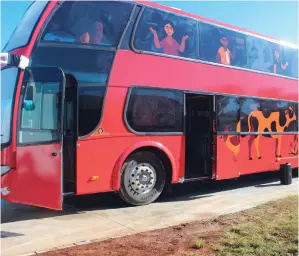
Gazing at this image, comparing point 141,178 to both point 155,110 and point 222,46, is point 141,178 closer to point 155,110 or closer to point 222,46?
point 155,110

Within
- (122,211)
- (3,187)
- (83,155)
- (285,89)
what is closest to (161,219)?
(122,211)

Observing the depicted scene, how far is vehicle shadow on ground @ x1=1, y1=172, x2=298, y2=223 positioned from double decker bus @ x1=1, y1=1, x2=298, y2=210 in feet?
1.61

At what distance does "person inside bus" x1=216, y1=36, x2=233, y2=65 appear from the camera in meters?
8.59

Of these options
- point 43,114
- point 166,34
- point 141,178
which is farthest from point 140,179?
point 166,34

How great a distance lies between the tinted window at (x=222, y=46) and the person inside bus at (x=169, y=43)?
2.19ft

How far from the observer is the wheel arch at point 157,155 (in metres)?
6.80

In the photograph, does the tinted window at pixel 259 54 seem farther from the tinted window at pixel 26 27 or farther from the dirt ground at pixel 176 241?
the tinted window at pixel 26 27

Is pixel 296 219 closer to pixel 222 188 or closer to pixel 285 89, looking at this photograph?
pixel 222 188

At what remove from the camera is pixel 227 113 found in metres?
8.66

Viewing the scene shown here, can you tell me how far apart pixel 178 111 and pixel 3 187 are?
3.71 metres

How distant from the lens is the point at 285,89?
1046 centimetres

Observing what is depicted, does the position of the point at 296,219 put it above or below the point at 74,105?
below

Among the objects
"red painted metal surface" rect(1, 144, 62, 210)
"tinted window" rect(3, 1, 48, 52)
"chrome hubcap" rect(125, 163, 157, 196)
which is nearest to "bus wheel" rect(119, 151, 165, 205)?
"chrome hubcap" rect(125, 163, 157, 196)

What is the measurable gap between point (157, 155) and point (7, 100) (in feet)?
10.0
